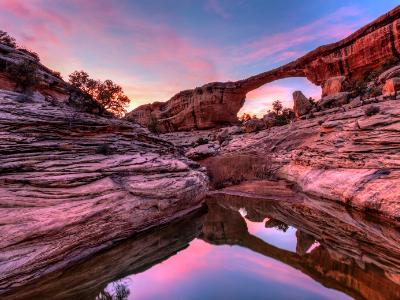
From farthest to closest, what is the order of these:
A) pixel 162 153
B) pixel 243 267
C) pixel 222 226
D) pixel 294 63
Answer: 1. pixel 294 63
2. pixel 162 153
3. pixel 222 226
4. pixel 243 267

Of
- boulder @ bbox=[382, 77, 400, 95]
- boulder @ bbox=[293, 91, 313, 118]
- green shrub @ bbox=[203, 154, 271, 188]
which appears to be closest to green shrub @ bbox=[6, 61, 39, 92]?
green shrub @ bbox=[203, 154, 271, 188]

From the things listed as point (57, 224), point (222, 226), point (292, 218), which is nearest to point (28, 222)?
point (57, 224)

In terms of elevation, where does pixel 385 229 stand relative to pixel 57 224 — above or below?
below

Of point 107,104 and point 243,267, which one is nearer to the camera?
point 243,267

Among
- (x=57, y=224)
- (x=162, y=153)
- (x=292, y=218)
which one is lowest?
(x=292, y=218)

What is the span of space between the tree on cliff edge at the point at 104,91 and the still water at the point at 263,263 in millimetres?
25501

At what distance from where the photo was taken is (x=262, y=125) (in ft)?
139

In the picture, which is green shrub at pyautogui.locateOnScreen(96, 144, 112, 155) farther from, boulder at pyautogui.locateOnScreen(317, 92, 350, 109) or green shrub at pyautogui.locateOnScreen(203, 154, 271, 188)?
boulder at pyautogui.locateOnScreen(317, 92, 350, 109)

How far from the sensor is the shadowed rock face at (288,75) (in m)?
36.5

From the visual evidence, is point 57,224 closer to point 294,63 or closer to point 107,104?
point 107,104

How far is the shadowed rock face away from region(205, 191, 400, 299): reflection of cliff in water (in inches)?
587

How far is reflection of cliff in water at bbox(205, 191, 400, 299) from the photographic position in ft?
27.7

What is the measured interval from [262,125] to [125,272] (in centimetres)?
3563

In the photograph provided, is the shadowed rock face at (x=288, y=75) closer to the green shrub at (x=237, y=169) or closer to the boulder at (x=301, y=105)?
the boulder at (x=301, y=105)
